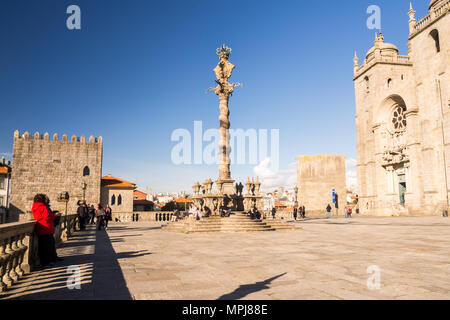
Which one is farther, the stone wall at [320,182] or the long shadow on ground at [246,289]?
the stone wall at [320,182]

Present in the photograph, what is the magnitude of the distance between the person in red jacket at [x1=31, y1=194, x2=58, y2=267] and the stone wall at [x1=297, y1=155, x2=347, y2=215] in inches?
1549

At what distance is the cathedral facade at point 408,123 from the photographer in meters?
28.3

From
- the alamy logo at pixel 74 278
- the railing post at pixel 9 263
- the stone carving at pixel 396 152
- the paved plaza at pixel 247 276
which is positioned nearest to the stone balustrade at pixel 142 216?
the stone carving at pixel 396 152

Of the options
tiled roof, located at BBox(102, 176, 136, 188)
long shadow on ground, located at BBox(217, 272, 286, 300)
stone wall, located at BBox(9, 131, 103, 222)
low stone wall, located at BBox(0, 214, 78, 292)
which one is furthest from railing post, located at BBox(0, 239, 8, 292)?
tiled roof, located at BBox(102, 176, 136, 188)

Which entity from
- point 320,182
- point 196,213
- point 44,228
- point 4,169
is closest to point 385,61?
point 320,182

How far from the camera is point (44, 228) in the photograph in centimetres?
632

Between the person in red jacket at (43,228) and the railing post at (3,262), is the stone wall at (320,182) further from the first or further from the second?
the railing post at (3,262)

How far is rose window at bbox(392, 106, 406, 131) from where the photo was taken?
1331 inches

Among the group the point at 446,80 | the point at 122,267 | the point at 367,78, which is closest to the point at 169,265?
the point at 122,267

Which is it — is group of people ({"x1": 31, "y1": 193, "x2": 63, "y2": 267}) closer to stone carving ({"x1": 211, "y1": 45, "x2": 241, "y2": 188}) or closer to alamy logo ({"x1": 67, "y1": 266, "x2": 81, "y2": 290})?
alamy logo ({"x1": 67, "y1": 266, "x2": 81, "y2": 290})

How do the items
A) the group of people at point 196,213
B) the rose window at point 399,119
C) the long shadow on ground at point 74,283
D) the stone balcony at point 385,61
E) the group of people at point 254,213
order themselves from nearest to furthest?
the long shadow on ground at point 74,283 → the group of people at point 196,213 → the group of people at point 254,213 → the rose window at point 399,119 → the stone balcony at point 385,61

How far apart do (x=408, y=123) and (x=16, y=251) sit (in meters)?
34.8

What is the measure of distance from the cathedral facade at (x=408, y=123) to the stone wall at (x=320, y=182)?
346 cm
